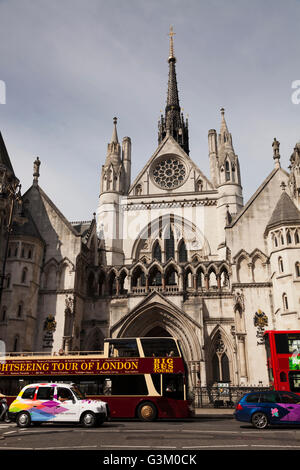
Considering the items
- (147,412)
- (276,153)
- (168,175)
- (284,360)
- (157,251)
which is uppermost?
(168,175)

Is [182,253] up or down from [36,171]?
down

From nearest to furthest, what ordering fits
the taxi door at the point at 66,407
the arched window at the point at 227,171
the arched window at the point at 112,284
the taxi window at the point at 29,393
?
the taxi door at the point at 66,407
the taxi window at the point at 29,393
the arched window at the point at 112,284
the arched window at the point at 227,171

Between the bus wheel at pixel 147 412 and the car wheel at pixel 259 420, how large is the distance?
3.87 m

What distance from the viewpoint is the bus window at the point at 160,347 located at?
51.2ft

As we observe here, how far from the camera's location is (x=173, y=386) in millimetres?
14898

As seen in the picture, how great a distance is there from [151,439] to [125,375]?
215 inches

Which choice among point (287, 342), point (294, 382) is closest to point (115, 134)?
point (287, 342)

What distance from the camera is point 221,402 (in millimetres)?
22453

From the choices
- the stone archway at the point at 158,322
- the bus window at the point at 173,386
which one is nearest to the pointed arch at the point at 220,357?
the stone archway at the point at 158,322

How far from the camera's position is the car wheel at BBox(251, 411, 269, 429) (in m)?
12.6

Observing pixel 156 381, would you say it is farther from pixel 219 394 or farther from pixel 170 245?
pixel 170 245

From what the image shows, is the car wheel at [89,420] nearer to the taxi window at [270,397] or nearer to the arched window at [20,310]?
the taxi window at [270,397]

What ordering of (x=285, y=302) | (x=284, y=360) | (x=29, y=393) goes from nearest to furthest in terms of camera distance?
(x=29, y=393) < (x=284, y=360) < (x=285, y=302)

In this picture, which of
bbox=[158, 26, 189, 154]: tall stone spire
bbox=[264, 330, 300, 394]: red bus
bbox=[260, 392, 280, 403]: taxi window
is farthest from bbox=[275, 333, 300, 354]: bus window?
bbox=[158, 26, 189, 154]: tall stone spire
